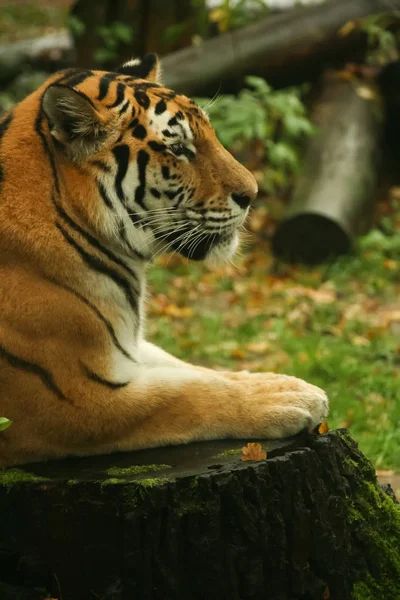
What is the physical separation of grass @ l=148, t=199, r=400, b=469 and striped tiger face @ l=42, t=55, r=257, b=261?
6.33 feet

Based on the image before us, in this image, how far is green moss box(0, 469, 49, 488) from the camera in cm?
308

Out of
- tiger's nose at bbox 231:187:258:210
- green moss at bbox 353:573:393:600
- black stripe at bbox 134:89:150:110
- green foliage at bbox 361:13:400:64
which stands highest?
black stripe at bbox 134:89:150:110

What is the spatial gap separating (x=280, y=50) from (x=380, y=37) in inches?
40.5

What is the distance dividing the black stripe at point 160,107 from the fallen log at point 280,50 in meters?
5.03

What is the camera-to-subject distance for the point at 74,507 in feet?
9.94

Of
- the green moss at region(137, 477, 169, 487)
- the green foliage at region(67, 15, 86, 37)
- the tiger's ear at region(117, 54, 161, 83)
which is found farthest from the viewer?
the green foliage at region(67, 15, 86, 37)

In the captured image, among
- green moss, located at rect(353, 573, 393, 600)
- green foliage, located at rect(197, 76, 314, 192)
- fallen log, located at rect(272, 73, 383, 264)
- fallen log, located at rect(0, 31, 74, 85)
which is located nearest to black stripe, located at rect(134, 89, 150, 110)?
green moss, located at rect(353, 573, 393, 600)

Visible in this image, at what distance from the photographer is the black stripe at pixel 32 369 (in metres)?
3.19

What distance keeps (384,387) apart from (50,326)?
3271mm

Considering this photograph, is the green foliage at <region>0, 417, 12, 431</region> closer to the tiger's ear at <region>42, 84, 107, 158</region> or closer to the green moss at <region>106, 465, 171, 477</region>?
the green moss at <region>106, 465, 171, 477</region>

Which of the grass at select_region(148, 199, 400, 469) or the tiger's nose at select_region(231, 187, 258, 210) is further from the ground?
the tiger's nose at select_region(231, 187, 258, 210)

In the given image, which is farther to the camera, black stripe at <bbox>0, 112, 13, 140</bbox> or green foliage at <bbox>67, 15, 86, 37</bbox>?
green foliage at <bbox>67, 15, 86, 37</bbox>

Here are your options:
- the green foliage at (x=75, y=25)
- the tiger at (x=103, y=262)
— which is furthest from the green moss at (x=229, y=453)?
the green foliage at (x=75, y=25)

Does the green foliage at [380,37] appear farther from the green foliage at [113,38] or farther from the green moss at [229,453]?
the green moss at [229,453]
